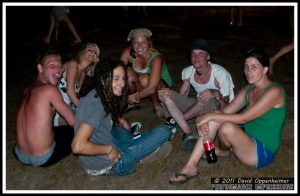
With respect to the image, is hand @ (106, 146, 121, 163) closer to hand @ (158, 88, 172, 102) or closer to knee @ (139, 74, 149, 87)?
hand @ (158, 88, 172, 102)

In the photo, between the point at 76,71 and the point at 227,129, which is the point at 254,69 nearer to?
the point at 227,129

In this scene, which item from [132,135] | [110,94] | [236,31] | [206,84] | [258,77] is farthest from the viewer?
[236,31]

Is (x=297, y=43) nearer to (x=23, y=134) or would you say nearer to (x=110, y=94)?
(x=110, y=94)

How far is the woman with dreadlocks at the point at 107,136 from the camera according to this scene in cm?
336

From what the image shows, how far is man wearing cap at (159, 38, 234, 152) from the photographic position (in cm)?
478

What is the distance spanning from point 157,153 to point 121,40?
7.07 m

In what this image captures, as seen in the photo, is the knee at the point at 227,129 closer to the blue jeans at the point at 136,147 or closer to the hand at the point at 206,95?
the blue jeans at the point at 136,147

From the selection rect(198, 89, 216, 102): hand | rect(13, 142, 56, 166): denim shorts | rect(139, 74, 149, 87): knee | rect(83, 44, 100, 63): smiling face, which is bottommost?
rect(13, 142, 56, 166): denim shorts

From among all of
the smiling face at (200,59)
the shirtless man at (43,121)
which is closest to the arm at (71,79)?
the shirtless man at (43,121)

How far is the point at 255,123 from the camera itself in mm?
3961

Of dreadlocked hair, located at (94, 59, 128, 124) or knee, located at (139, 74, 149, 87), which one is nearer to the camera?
dreadlocked hair, located at (94, 59, 128, 124)

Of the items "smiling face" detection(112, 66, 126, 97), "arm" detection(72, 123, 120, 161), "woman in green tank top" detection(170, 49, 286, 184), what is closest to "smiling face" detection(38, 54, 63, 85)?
"smiling face" detection(112, 66, 126, 97)

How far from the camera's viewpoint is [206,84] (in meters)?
5.10

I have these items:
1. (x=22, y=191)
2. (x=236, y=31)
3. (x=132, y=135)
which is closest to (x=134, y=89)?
(x=132, y=135)
